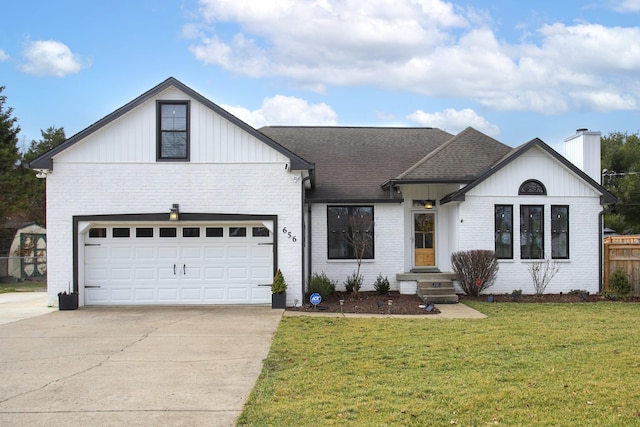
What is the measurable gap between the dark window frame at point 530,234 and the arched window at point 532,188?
1.32ft

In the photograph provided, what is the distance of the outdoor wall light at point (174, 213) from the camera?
14555 millimetres

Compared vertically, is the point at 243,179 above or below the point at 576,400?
above

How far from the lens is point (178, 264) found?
15148 millimetres

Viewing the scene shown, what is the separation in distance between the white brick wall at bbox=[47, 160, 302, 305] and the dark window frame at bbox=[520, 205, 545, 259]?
7140mm

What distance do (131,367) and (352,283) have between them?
994cm

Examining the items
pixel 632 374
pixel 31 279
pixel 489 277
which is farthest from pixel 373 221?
pixel 31 279

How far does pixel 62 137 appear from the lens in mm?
37781

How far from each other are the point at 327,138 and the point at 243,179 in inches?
294

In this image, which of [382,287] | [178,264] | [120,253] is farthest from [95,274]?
[382,287]

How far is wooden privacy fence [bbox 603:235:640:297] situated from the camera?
55.0 ft

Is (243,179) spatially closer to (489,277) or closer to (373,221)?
(373,221)

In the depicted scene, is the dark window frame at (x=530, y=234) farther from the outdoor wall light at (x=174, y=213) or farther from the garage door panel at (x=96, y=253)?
the garage door panel at (x=96, y=253)

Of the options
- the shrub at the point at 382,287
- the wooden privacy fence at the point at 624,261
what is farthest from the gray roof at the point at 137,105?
the wooden privacy fence at the point at 624,261

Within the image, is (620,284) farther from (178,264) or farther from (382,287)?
(178,264)
